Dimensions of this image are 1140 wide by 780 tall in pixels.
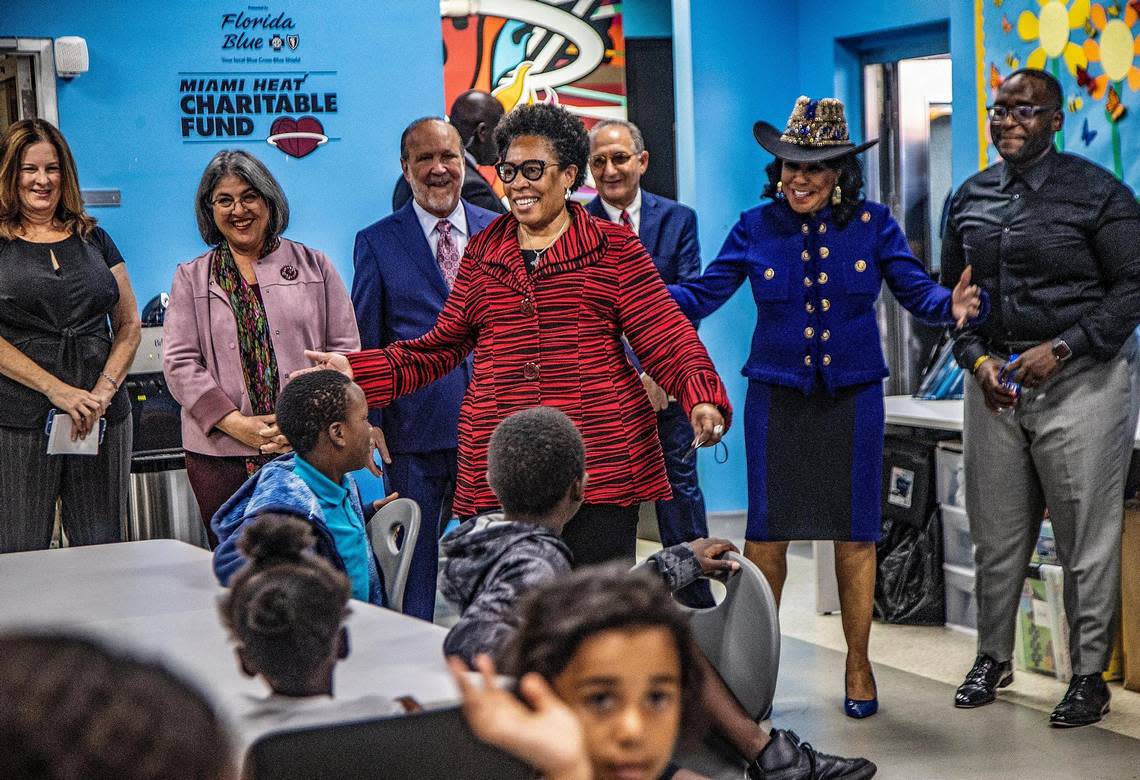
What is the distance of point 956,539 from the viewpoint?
16.6ft

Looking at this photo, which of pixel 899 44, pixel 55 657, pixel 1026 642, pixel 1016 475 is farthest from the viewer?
pixel 899 44

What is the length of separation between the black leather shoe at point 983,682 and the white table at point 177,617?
7.69 feet

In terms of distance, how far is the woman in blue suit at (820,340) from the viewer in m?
3.96

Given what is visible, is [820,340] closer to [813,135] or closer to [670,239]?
[813,135]

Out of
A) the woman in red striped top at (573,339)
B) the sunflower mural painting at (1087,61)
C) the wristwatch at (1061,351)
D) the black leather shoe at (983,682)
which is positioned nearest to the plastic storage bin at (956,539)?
the black leather shoe at (983,682)

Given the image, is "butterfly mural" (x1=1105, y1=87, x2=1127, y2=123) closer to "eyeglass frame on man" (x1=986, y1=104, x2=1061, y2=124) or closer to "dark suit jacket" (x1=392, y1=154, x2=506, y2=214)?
"eyeglass frame on man" (x1=986, y1=104, x2=1061, y2=124)

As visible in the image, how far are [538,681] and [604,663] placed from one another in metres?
0.12

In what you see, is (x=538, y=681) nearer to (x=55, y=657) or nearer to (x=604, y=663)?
(x=604, y=663)

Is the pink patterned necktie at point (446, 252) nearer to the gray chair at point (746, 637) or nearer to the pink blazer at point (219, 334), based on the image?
the pink blazer at point (219, 334)

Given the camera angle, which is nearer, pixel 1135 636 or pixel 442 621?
pixel 1135 636

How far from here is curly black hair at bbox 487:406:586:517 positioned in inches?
95.7

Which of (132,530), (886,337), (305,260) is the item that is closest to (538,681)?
(305,260)

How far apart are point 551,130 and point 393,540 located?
→ 40.0 inches

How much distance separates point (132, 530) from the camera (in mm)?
5754
